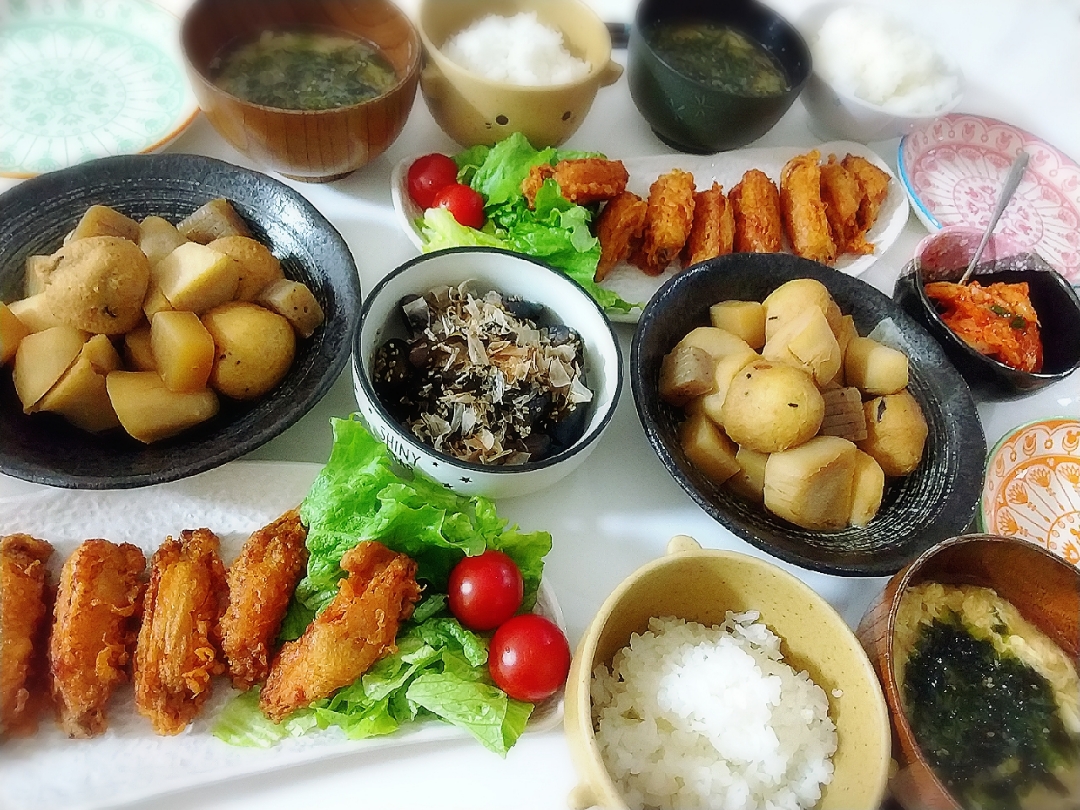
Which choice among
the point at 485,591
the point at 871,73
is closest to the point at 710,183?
the point at 871,73

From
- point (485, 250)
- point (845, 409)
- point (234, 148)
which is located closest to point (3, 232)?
point (234, 148)

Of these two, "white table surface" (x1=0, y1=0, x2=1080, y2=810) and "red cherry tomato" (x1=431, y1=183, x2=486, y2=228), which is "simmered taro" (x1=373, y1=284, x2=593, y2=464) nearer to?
"white table surface" (x1=0, y1=0, x2=1080, y2=810)

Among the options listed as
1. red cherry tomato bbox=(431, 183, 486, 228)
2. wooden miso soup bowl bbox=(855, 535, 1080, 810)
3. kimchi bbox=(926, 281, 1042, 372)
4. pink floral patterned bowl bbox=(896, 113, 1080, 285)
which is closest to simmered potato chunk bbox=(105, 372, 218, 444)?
red cherry tomato bbox=(431, 183, 486, 228)

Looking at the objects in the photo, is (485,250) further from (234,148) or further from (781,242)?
(781,242)

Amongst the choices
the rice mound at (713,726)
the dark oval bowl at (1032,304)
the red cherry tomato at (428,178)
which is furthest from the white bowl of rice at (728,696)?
the red cherry tomato at (428,178)

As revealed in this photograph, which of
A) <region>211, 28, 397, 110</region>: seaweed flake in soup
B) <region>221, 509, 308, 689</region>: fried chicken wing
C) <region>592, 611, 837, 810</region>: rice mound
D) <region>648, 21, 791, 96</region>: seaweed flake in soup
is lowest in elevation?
<region>221, 509, 308, 689</region>: fried chicken wing
